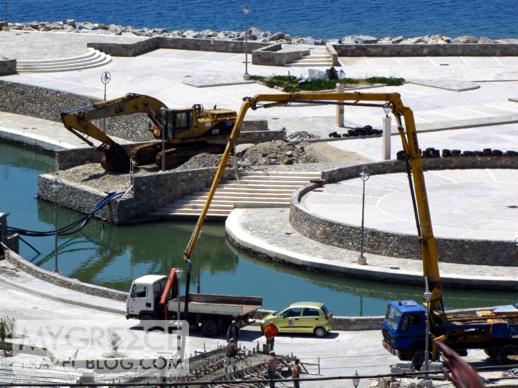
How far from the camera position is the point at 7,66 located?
8544cm

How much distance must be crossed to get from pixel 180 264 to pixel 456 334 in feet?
61.8

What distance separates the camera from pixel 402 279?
49281mm

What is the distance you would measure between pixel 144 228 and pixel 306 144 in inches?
398

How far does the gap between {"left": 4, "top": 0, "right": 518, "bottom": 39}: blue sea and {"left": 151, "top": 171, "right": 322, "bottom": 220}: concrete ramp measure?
89.2 meters

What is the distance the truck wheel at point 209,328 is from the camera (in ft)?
139

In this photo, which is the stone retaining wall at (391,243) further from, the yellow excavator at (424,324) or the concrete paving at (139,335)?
the yellow excavator at (424,324)

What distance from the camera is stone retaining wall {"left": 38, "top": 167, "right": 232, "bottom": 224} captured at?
6078 centimetres

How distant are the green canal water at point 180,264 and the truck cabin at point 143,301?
589cm

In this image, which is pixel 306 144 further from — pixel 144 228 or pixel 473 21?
pixel 473 21

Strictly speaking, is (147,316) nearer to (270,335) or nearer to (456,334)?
(270,335)

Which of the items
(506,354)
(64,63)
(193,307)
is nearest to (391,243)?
(193,307)

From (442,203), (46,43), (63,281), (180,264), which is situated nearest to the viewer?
(63,281)

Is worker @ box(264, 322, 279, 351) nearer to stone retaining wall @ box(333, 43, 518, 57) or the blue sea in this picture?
stone retaining wall @ box(333, 43, 518, 57)

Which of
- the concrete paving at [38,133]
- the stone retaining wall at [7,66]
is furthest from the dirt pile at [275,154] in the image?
the stone retaining wall at [7,66]
